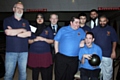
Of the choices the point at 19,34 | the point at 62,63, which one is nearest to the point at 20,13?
the point at 19,34

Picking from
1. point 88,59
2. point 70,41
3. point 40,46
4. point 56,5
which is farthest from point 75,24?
point 56,5

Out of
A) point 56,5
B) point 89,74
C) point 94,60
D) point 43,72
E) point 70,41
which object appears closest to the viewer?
point 94,60

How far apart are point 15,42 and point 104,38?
161cm

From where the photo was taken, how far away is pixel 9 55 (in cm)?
278

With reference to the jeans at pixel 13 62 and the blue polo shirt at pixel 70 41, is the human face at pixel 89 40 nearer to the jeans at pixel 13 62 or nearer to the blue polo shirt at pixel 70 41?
the blue polo shirt at pixel 70 41

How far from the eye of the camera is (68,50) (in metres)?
2.84

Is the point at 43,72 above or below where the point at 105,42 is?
below

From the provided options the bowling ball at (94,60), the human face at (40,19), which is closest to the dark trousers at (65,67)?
the bowling ball at (94,60)

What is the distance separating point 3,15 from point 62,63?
9.32m

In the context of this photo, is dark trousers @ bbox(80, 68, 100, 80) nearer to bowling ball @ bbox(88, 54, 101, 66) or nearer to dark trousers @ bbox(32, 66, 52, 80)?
bowling ball @ bbox(88, 54, 101, 66)

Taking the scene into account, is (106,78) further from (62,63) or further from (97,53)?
(62,63)

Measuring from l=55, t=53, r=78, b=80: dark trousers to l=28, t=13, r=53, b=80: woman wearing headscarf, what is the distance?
0.74 feet

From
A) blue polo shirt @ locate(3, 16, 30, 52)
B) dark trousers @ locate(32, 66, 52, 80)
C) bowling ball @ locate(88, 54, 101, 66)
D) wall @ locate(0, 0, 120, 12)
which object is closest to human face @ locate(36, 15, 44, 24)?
blue polo shirt @ locate(3, 16, 30, 52)

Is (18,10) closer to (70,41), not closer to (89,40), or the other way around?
(70,41)
